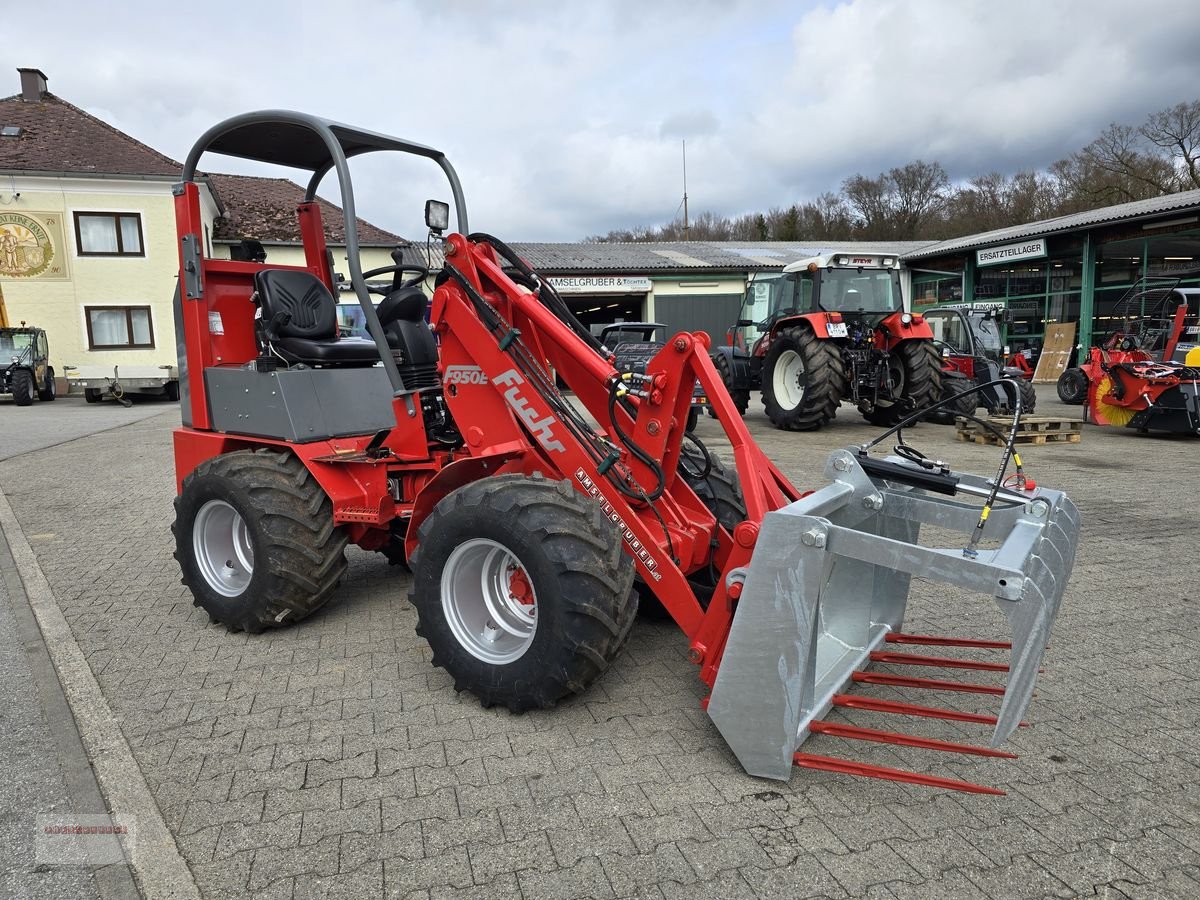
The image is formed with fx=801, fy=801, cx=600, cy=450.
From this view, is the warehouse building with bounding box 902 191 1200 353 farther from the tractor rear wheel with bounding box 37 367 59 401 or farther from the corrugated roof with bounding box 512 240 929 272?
the tractor rear wheel with bounding box 37 367 59 401

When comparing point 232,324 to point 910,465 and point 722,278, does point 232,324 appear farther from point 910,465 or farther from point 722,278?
point 722,278

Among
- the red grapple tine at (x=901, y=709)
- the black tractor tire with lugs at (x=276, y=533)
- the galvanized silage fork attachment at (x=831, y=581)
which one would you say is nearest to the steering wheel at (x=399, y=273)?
the black tractor tire with lugs at (x=276, y=533)

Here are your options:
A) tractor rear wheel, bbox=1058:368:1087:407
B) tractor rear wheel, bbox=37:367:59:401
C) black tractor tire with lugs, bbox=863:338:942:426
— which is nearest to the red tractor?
tractor rear wheel, bbox=1058:368:1087:407

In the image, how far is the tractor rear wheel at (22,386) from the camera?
20.8 m

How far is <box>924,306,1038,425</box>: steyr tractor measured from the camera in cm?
1186

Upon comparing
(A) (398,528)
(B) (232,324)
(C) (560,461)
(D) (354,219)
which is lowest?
(A) (398,528)

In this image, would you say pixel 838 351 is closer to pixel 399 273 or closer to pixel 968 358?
pixel 968 358

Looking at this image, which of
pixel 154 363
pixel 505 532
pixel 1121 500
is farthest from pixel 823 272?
pixel 154 363

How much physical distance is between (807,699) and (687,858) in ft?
2.22

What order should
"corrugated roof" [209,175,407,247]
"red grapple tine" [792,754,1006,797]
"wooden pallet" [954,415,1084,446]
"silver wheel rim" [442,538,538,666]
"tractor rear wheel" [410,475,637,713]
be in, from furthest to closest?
"corrugated roof" [209,175,407,247] < "wooden pallet" [954,415,1084,446] < "silver wheel rim" [442,538,538,666] < "tractor rear wheel" [410,475,637,713] < "red grapple tine" [792,754,1006,797]

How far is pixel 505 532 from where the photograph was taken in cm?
302

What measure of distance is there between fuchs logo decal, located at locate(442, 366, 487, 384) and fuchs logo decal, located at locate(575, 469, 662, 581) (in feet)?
2.31

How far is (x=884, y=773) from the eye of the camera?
2596mm

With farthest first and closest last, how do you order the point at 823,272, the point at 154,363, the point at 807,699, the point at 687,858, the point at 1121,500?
the point at 154,363
the point at 823,272
the point at 1121,500
the point at 807,699
the point at 687,858
